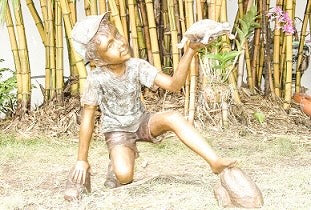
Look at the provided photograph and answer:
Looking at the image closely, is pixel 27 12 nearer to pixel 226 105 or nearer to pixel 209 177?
pixel 226 105

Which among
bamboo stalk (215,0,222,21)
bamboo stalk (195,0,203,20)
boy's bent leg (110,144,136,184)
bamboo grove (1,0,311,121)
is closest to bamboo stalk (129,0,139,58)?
bamboo grove (1,0,311,121)

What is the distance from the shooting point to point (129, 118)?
226cm

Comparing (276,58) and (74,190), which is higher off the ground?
(276,58)

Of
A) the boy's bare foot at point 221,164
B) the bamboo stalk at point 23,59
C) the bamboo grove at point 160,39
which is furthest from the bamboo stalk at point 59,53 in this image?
the boy's bare foot at point 221,164

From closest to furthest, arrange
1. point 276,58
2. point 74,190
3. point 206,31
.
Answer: point 206,31 < point 74,190 < point 276,58

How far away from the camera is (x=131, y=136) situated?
2.27m

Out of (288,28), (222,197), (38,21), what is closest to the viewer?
(222,197)

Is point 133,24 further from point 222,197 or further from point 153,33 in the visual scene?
point 222,197

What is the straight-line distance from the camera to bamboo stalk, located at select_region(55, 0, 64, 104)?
3.64 meters

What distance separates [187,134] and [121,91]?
308 millimetres

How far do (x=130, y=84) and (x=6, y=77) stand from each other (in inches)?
89.1

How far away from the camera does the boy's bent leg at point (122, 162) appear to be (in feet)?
7.19

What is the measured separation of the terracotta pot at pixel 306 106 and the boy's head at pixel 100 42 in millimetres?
1935

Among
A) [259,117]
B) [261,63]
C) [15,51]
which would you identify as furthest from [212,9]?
[15,51]
